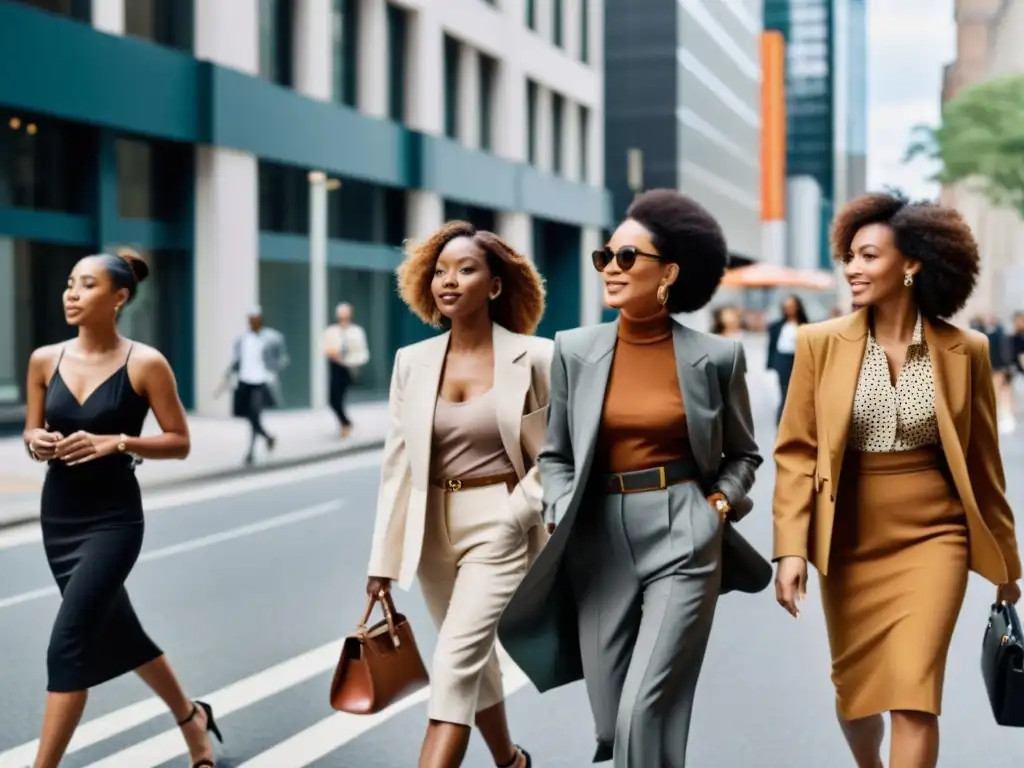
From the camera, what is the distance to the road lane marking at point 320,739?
5.40 meters

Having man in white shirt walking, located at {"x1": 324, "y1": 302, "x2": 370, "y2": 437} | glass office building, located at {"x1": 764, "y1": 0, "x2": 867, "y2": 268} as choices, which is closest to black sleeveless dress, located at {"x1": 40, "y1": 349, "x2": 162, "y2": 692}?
man in white shirt walking, located at {"x1": 324, "y1": 302, "x2": 370, "y2": 437}

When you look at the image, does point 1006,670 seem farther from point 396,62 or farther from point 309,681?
point 396,62

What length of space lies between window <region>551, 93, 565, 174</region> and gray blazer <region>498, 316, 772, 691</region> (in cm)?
4053

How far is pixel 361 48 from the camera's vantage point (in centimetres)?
3120

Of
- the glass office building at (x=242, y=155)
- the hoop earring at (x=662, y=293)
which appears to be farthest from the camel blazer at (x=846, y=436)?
the glass office building at (x=242, y=155)

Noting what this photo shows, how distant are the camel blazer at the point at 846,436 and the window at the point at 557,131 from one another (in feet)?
133

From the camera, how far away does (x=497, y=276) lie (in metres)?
5.00

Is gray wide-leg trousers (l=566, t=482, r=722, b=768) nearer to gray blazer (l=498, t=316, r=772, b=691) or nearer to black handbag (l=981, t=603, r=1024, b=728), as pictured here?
gray blazer (l=498, t=316, r=772, b=691)

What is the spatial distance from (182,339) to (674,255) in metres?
21.7

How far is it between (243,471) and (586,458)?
13073 mm

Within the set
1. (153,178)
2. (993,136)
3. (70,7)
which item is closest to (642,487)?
(70,7)

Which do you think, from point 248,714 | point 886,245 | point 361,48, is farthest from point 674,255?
point 361,48

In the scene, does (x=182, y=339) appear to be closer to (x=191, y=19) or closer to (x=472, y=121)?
(x=191, y=19)

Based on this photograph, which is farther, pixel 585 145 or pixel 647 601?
pixel 585 145
